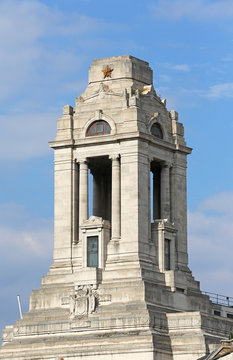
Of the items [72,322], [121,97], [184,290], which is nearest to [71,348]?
[72,322]

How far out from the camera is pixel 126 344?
119 m

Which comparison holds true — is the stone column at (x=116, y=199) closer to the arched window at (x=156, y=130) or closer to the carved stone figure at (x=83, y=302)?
the arched window at (x=156, y=130)

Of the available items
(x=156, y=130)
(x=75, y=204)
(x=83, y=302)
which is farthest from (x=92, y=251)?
(x=156, y=130)

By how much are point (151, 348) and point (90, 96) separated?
26.3 meters

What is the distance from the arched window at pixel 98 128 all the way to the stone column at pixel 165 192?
6519 millimetres

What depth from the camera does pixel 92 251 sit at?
12762 cm

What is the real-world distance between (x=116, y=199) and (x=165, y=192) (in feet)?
20.0

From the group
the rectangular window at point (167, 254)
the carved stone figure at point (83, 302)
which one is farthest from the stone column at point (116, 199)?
the carved stone figure at point (83, 302)

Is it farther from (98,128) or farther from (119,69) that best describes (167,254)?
(119,69)

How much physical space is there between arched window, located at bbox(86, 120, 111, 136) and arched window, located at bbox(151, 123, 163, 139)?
4.26 metres

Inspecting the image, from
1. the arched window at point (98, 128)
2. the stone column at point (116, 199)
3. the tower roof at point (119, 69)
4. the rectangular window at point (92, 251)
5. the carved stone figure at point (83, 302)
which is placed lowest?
the carved stone figure at point (83, 302)

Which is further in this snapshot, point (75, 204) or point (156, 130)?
point (156, 130)

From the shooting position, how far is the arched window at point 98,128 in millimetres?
130125

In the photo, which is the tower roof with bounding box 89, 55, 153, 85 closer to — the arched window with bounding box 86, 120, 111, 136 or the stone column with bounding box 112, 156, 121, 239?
the arched window with bounding box 86, 120, 111, 136
